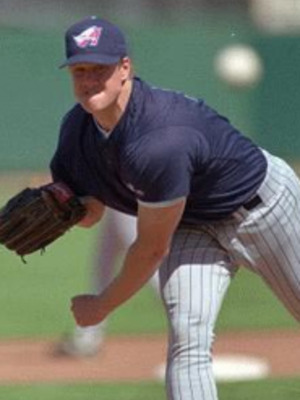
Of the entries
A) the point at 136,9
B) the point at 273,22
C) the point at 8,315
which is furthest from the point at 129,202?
the point at 136,9

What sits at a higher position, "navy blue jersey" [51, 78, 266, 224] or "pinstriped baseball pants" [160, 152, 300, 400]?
"navy blue jersey" [51, 78, 266, 224]

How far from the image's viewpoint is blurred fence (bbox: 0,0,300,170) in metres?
10.8

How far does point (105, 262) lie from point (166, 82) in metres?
4.81

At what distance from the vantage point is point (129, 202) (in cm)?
408

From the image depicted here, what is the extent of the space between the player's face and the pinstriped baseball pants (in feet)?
1.72

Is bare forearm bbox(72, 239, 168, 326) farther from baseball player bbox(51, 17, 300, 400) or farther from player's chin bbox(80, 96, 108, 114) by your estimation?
player's chin bbox(80, 96, 108, 114)

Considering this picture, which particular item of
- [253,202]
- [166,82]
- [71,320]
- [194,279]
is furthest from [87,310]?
[166,82]

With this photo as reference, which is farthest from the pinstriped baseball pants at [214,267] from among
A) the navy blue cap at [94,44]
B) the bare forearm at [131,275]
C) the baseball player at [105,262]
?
the baseball player at [105,262]

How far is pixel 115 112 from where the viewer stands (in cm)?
383

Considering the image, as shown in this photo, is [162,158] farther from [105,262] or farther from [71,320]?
[71,320]

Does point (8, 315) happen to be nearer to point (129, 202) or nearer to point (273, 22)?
point (129, 202)

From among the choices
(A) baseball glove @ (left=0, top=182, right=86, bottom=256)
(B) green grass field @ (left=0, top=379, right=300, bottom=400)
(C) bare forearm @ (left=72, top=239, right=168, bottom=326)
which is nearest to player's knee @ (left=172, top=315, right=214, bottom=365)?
(C) bare forearm @ (left=72, top=239, right=168, bottom=326)

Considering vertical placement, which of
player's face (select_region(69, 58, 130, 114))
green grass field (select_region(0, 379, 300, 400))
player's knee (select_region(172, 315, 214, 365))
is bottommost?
green grass field (select_region(0, 379, 300, 400))

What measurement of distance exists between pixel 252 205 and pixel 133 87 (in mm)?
500
